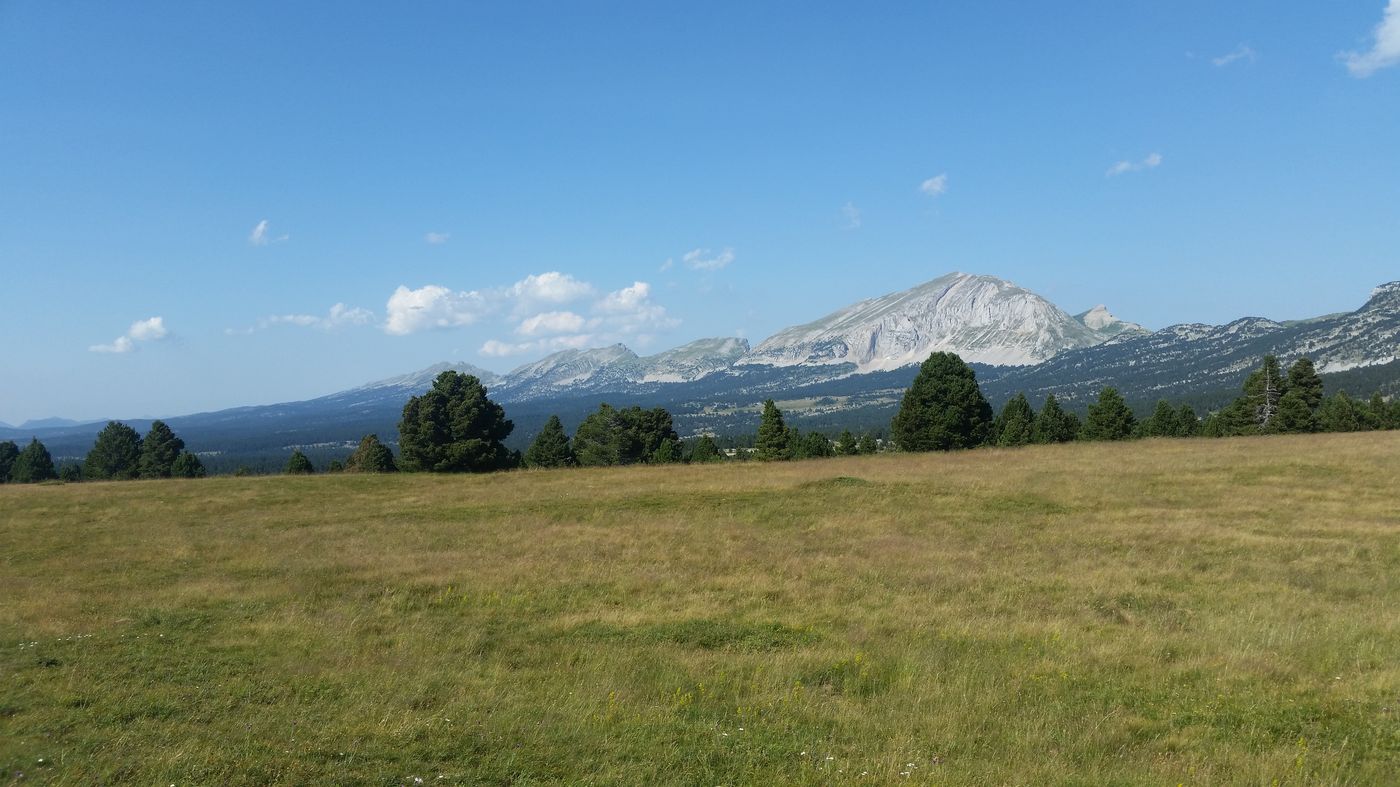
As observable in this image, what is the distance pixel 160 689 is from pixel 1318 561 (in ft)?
73.6

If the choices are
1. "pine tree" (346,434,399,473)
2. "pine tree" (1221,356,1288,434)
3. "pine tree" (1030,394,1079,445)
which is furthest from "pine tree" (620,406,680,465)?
"pine tree" (1221,356,1288,434)

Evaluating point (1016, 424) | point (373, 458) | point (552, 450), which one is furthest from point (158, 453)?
point (1016, 424)

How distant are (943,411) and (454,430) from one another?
42.6 metres

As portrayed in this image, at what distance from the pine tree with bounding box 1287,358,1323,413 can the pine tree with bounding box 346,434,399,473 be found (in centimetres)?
9574

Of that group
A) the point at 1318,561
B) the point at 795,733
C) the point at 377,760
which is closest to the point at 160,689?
the point at 377,760

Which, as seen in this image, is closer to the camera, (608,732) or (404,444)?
(608,732)

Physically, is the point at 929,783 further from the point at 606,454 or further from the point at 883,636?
the point at 606,454

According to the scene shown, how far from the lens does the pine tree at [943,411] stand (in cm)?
6341

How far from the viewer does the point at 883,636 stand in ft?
40.3

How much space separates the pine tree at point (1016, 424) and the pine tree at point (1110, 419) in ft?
21.1

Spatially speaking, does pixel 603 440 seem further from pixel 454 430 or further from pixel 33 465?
pixel 33 465

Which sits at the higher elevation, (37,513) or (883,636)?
(37,513)

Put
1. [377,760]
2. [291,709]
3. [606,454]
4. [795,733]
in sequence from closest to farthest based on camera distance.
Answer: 1. [377,760]
2. [795,733]
3. [291,709]
4. [606,454]

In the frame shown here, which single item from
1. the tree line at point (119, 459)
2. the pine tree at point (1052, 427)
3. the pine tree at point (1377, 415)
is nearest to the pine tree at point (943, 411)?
the pine tree at point (1052, 427)
